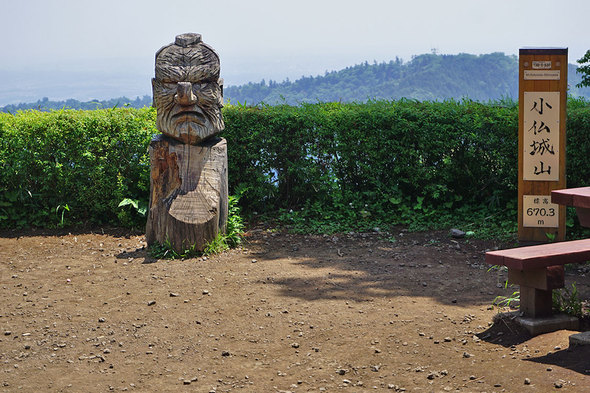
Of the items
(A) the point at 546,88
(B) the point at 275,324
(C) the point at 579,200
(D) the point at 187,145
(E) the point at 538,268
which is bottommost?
(B) the point at 275,324

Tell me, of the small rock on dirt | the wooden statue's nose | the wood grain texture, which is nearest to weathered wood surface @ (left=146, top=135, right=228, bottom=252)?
the wooden statue's nose

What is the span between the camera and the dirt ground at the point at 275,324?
4570mm

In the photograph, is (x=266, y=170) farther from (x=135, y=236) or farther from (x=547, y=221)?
(x=547, y=221)

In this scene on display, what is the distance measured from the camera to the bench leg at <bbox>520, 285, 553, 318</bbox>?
17.0ft

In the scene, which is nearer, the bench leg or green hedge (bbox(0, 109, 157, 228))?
the bench leg

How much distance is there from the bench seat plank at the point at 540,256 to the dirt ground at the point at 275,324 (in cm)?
53

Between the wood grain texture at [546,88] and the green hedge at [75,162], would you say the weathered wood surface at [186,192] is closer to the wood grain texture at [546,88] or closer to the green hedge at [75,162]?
the green hedge at [75,162]

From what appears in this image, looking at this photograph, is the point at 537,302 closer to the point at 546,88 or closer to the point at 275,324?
the point at 275,324

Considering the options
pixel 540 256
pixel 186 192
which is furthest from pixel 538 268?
pixel 186 192

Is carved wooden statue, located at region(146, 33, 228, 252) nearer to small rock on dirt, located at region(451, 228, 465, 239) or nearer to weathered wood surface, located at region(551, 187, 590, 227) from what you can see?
small rock on dirt, located at region(451, 228, 465, 239)

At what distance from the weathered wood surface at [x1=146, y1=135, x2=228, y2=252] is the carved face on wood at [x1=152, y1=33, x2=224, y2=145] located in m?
0.17

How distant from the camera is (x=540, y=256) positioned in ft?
16.2

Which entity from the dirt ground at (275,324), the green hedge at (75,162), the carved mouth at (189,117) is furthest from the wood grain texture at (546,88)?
the green hedge at (75,162)

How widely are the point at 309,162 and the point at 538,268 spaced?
4787 mm
